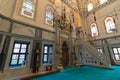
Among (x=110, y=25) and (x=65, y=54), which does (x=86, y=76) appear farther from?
(x=110, y=25)

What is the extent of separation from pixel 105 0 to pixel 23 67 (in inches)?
507

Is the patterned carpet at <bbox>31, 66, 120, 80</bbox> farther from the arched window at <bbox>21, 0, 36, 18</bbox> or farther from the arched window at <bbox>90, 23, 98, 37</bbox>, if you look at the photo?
the arched window at <bbox>90, 23, 98, 37</bbox>

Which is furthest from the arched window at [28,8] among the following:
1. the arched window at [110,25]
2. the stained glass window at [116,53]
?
the stained glass window at [116,53]

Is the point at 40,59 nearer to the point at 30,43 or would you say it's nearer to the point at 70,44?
the point at 30,43

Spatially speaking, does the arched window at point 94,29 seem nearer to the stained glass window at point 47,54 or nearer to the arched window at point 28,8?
the stained glass window at point 47,54

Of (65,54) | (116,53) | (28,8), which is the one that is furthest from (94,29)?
(28,8)

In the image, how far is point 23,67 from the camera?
184 inches

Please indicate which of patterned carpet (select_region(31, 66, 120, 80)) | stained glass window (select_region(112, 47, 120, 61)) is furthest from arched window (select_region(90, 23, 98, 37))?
patterned carpet (select_region(31, 66, 120, 80))

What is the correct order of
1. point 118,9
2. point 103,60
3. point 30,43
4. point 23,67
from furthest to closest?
point 118,9 → point 103,60 → point 30,43 → point 23,67

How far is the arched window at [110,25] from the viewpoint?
29.4 feet

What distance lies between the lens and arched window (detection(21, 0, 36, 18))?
18.0 ft

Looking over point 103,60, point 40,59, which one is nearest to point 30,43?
point 40,59

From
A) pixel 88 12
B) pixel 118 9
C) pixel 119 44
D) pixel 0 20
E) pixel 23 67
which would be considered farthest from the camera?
pixel 88 12

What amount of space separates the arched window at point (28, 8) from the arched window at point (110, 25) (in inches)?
362
